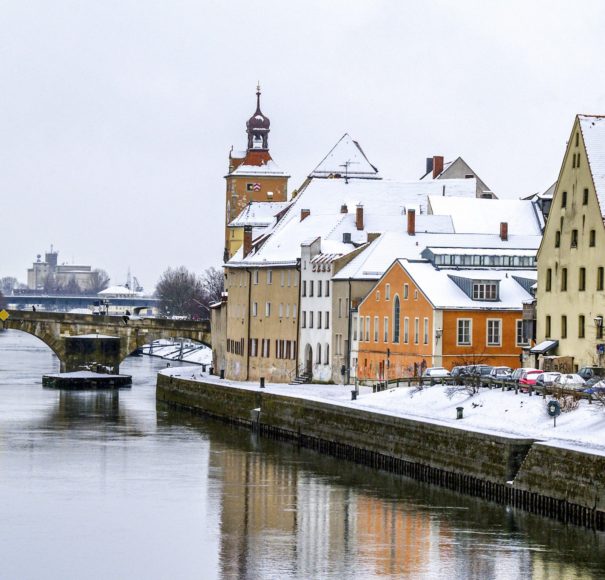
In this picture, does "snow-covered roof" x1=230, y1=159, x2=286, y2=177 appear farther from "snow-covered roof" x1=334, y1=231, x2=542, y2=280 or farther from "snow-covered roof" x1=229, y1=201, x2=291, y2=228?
"snow-covered roof" x1=334, y1=231, x2=542, y2=280

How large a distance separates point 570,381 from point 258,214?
63742 millimetres

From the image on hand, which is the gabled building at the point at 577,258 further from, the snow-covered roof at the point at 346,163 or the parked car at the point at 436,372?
the snow-covered roof at the point at 346,163

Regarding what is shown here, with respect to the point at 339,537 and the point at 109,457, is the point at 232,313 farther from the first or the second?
the point at 339,537

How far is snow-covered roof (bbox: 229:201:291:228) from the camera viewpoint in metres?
128

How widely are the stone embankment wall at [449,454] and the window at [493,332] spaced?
11.5 meters

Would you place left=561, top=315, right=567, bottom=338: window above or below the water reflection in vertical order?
above

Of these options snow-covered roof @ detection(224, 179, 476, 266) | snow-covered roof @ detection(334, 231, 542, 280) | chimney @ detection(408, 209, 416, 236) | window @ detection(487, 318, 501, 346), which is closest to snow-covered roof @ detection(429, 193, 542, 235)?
snow-covered roof @ detection(224, 179, 476, 266)

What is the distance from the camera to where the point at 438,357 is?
282 feet

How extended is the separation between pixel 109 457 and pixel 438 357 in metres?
20.1

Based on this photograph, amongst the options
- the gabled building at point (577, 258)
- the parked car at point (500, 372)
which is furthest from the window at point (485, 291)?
the parked car at point (500, 372)

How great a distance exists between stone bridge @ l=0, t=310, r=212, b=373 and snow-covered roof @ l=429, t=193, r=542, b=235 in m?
33.5

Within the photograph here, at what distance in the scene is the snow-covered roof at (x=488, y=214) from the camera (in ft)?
339

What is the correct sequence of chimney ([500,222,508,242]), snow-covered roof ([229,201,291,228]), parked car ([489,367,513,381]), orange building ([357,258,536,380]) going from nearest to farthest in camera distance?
parked car ([489,367,513,381]) → orange building ([357,258,536,380]) → chimney ([500,222,508,242]) → snow-covered roof ([229,201,291,228])

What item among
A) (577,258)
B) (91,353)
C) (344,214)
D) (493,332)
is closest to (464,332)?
(493,332)
